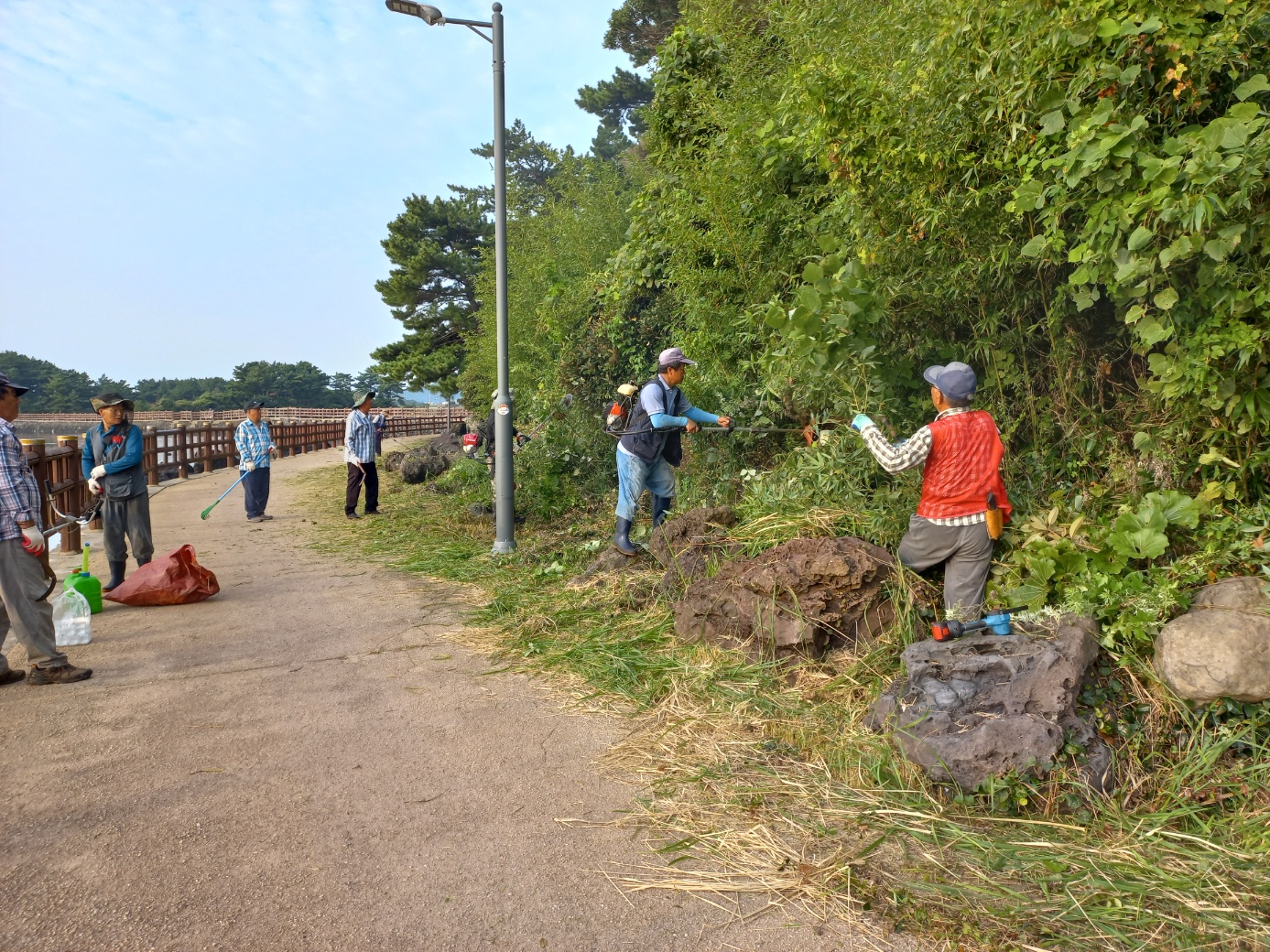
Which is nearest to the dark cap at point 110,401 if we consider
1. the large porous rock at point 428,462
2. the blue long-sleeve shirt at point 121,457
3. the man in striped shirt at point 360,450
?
the blue long-sleeve shirt at point 121,457

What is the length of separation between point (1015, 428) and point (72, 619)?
601 cm

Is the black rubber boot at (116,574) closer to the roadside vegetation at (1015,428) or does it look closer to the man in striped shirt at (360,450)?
the roadside vegetation at (1015,428)

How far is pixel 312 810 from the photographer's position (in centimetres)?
312

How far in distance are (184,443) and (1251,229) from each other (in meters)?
19.2

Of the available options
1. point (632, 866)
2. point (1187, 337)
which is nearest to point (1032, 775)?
point (632, 866)

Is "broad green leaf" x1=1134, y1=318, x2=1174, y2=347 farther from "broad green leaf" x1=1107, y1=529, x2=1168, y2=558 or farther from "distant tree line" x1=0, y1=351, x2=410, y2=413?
"distant tree line" x1=0, y1=351, x2=410, y2=413

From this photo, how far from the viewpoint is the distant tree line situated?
6197cm

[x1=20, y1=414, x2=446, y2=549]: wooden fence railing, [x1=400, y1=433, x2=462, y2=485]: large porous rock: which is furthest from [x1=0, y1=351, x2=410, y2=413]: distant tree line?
[x1=400, y1=433, x2=462, y2=485]: large porous rock

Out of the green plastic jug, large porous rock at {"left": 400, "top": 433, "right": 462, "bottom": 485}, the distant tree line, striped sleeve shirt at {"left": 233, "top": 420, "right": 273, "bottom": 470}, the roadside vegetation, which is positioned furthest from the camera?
the distant tree line

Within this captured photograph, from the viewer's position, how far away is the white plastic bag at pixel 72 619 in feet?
17.1

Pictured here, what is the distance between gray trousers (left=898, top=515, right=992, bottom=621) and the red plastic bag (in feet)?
17.9

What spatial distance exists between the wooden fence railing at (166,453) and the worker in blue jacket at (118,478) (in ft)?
0.57

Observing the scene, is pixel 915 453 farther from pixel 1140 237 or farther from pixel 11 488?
pixel 11 488

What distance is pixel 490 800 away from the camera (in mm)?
3215
